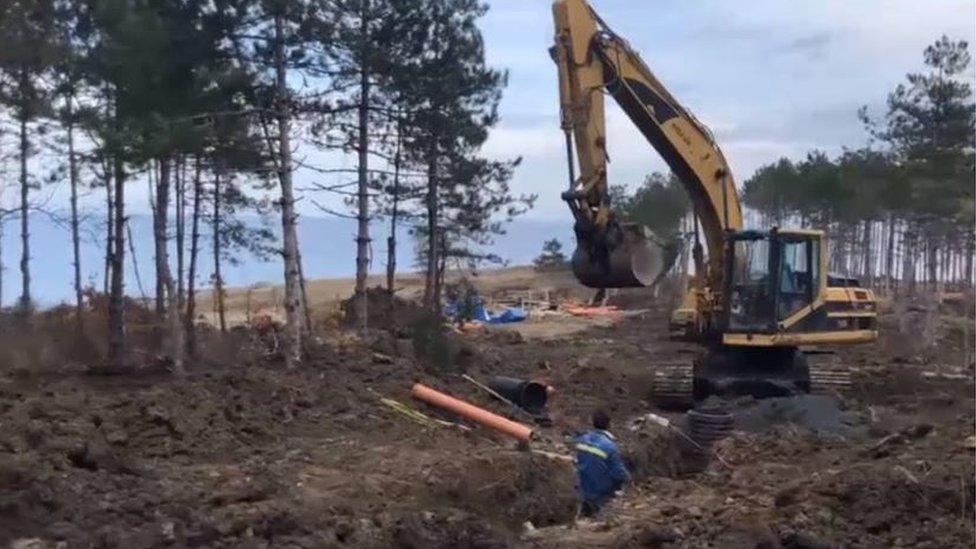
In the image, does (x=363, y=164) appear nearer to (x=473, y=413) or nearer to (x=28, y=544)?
(x=473, y=413)

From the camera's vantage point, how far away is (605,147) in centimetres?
1720

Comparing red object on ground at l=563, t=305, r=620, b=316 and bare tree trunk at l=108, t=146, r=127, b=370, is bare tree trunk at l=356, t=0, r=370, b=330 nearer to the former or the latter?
bare tree trunk at l=108, t=146, r=127, b=370

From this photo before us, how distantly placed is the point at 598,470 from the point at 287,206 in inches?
439

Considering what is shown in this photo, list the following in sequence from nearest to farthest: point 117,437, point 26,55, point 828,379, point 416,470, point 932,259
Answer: point 416,470 → point 117,437 → point 828,379 → point 26,55 → point 932,259

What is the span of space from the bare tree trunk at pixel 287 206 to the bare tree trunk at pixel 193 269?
6382 mm

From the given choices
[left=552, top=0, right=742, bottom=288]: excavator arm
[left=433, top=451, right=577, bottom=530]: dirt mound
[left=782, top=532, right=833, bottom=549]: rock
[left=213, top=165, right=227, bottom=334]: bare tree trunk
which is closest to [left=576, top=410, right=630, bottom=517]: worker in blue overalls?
[left=433, top=451, right=577, bottom=530]: dirt mound

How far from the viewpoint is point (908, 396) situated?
67.8 ft

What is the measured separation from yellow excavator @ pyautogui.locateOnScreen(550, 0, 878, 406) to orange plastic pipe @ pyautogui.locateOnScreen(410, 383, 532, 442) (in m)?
2.27

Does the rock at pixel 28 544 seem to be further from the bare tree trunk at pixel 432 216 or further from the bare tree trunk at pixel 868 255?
the bare tree trunk at pixel 868 255

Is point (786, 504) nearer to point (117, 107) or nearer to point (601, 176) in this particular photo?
point (601, 176)

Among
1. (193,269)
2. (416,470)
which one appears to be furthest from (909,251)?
(416,470)

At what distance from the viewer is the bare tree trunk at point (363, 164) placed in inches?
1046

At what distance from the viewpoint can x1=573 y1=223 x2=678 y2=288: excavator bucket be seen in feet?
51.9

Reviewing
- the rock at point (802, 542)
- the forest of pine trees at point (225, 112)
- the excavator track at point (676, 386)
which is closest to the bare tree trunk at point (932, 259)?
the forest of pine trees at point (225, 112)
